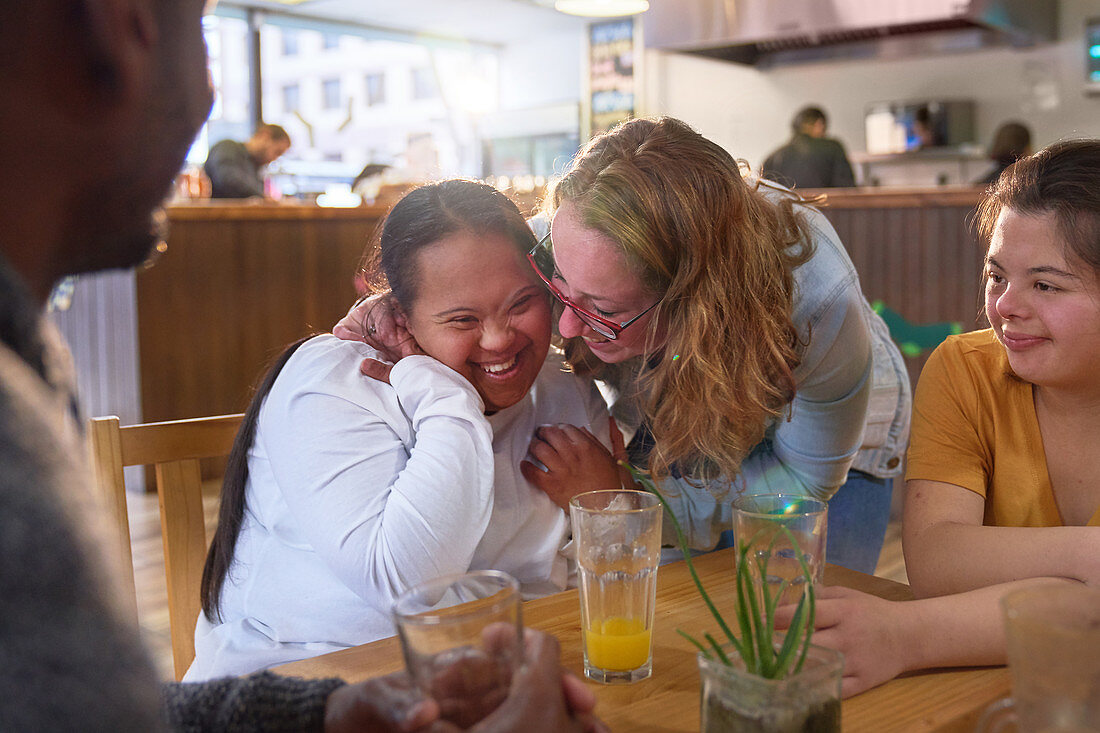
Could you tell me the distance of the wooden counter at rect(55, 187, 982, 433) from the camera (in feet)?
13.1

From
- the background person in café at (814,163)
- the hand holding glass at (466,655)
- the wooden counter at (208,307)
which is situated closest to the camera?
the hand holding glass at (466,655)

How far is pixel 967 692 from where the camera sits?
847 millimetres

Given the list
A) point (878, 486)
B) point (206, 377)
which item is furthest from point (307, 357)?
point (206, 377)

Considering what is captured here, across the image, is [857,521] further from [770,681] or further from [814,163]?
[814,163]

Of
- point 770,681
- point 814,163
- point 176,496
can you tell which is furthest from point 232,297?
point 770,681

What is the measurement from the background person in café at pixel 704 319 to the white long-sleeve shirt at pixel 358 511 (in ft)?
0.37

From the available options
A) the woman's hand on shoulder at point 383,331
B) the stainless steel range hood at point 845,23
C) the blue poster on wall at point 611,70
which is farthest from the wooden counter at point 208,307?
the blue poster on wall at point 611,70

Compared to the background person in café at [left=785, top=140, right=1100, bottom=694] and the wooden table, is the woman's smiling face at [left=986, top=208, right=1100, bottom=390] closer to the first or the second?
the background person in café at [left=785, top=140, right=1100, bottom=694]

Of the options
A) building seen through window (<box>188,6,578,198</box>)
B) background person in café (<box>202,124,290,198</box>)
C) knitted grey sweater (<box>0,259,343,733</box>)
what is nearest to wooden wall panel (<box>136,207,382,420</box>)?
background person in café (<box>202,124,290,198</box>)

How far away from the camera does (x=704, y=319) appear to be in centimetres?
125

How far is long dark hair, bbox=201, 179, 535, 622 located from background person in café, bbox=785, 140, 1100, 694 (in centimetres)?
63

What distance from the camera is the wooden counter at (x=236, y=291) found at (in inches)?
157

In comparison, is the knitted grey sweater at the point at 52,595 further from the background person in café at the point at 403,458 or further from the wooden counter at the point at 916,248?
the wooden counter at the point at 916,248

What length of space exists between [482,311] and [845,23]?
16.8 ft
